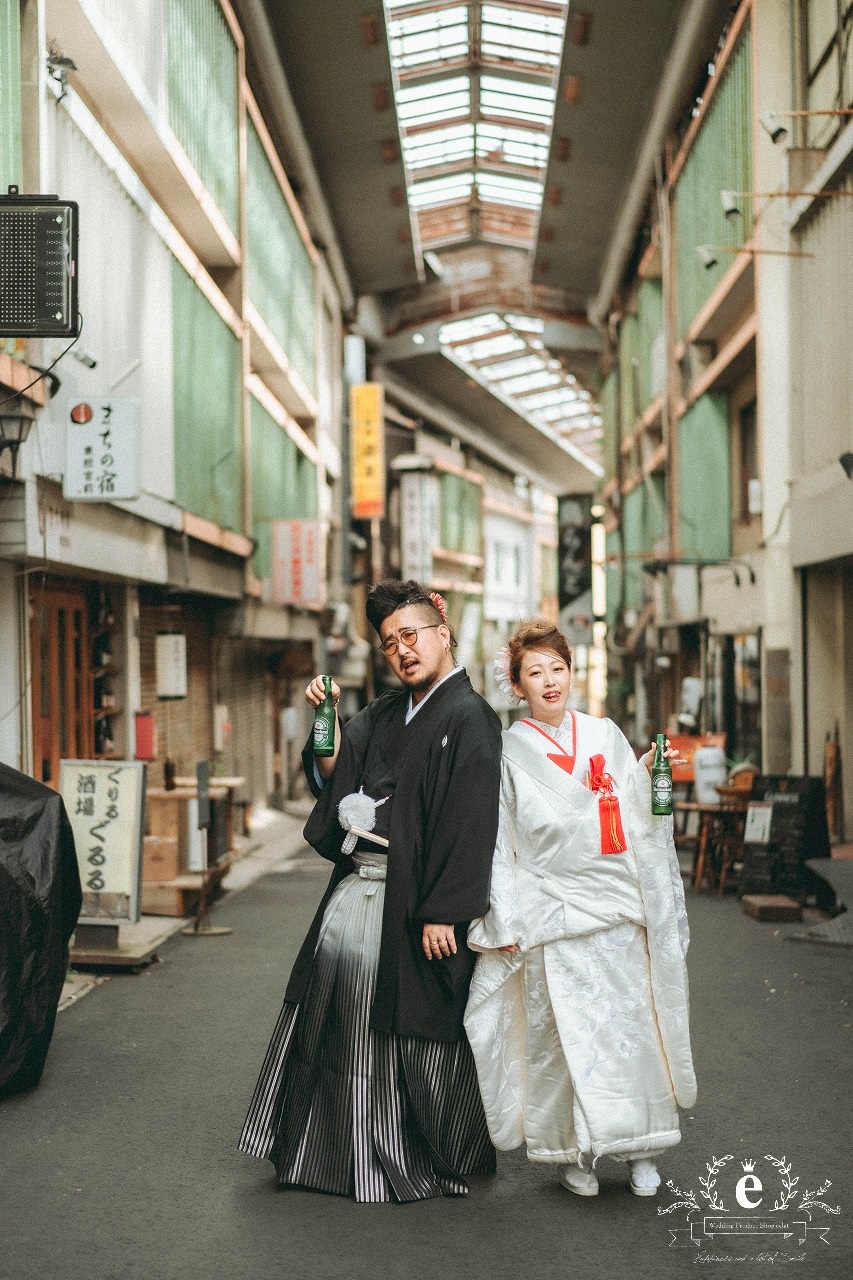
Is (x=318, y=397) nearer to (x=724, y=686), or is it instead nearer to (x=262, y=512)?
(x=262, y=512)

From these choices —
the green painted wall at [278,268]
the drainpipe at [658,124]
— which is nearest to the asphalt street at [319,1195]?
the green painted wall at [278,268]

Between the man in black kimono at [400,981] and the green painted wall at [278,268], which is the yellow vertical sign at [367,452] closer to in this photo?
the green painted wall at [278,268]

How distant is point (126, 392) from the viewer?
11.1 m

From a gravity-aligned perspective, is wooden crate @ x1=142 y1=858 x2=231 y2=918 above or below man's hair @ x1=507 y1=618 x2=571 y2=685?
below

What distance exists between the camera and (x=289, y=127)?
2052cm

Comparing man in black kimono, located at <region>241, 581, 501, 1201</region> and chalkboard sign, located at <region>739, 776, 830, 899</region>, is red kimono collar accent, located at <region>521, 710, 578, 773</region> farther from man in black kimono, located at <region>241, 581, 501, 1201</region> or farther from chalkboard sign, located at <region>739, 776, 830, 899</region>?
chalkboard sign, located at <region>739, 776, 830, 899</region>

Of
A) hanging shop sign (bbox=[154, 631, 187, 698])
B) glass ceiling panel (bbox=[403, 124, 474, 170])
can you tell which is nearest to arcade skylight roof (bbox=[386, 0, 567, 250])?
glass ceiling panel (bbox=[403, 124, 474, 170])

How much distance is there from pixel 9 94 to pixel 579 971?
676 cm

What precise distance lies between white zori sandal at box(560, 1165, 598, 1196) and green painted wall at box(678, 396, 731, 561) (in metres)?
15.2

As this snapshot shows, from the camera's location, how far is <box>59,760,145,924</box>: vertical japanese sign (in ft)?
28.4

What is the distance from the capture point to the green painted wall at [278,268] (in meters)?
18.4

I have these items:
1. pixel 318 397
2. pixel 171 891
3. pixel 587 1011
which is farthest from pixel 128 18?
pixel 318 397

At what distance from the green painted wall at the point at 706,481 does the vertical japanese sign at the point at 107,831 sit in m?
12.1

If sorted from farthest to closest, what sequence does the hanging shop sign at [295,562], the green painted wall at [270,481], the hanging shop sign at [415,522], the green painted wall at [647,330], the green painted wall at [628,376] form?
the hanging shop sign at [415,522]
the green painted wall at [628,376]
the green painted wall at [647,330]
the hanging shop sign at [295,562]
the green painted wall at [270,481]
